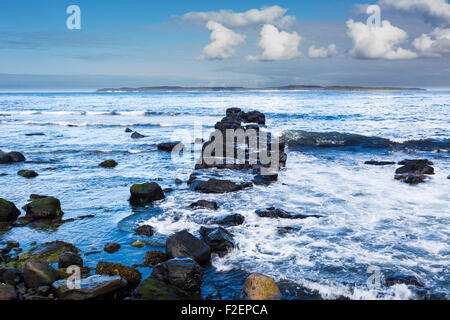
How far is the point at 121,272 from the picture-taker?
5.92m

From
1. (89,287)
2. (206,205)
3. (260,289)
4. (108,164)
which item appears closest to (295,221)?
(206,205)

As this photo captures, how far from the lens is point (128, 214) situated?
31.6ft

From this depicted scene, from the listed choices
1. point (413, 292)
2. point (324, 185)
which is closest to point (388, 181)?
point (324, 185)

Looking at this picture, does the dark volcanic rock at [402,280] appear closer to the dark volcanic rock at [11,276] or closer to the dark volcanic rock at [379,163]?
the dark volcanic rock at [11,276]

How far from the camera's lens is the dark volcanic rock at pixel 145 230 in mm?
8188

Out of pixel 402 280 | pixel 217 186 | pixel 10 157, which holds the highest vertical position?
pixel 10 157

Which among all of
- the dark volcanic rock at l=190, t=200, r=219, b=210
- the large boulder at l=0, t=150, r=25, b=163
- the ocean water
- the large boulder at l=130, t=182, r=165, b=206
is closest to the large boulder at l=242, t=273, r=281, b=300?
the ocean water

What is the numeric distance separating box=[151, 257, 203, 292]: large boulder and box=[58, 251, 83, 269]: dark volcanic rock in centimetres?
174

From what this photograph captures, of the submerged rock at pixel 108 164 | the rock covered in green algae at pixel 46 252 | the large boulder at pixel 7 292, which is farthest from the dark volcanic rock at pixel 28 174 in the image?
the large boulder at pixel 7 292

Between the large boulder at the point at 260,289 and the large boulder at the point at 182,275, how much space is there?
2.76ft

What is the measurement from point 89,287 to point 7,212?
5303 millimetres

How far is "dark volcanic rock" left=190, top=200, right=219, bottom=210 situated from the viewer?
33.0 ft

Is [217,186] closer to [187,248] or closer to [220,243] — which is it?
[220,243]
